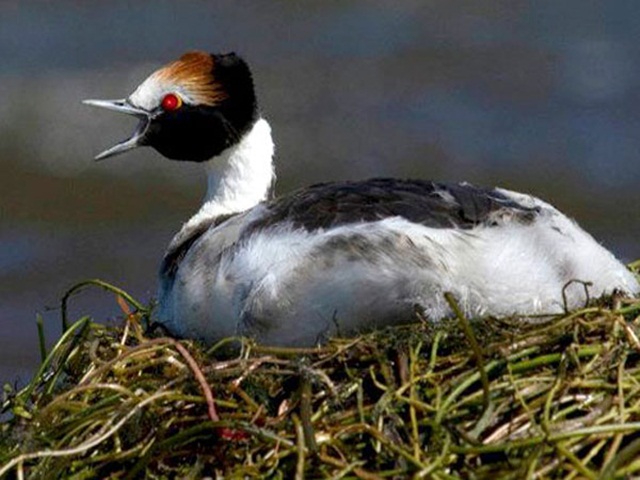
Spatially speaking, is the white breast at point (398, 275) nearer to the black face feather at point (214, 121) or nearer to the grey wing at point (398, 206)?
the grey wing at point (398, 206)

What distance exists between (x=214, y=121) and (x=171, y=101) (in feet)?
0.55

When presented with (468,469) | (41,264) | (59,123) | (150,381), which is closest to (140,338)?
(150,381)

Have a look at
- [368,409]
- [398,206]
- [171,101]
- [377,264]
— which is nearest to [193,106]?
[171,101]

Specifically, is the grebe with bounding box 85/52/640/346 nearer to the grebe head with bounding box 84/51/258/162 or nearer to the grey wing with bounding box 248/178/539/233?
the grey wing with bounding box 248/178/539/233

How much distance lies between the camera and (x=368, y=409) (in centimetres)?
446

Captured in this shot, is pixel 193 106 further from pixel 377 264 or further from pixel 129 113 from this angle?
pixel 377 264

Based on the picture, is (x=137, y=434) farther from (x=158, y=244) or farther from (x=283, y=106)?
(x=283, y=106)

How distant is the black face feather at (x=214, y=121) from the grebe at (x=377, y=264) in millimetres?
694

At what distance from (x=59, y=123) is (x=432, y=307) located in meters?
8.29

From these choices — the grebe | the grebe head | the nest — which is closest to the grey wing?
the grebe

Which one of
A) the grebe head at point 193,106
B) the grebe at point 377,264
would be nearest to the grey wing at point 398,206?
the grebe at point 377,264

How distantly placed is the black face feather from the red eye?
0.02 meters

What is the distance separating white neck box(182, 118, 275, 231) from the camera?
6.45m

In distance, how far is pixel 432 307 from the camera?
4996 mm
